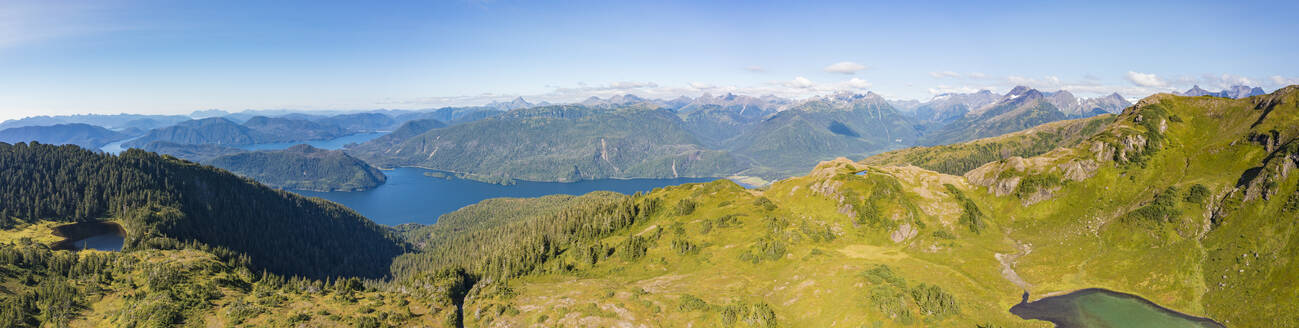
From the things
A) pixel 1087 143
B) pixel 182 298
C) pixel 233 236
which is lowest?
pixel 233 236

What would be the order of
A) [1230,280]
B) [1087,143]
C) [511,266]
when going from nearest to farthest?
[1230,280]
[511,266]
[1087,143]

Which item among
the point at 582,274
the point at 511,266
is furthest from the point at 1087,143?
the point at 511,266

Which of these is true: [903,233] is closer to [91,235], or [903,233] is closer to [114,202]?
[91,235]

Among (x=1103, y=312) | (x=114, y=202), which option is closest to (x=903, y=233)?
(x=1103, y=312)

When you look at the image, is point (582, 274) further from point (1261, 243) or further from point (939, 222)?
point (1261, 243)

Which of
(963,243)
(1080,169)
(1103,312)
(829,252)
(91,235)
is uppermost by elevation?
(1080,169)

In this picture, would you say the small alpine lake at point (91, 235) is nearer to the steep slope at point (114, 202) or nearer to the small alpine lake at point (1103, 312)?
the steep slope at point (114, 202)

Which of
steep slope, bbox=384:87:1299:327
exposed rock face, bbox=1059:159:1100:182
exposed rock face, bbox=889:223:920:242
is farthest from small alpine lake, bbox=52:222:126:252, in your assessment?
exposed rock face, bbox=1059:159:1100:182

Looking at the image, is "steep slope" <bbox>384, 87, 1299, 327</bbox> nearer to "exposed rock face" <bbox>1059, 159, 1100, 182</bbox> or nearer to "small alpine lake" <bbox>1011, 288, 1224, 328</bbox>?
"exposed rock face" <bbox>1059, 159, 1100, 182</bbox>
